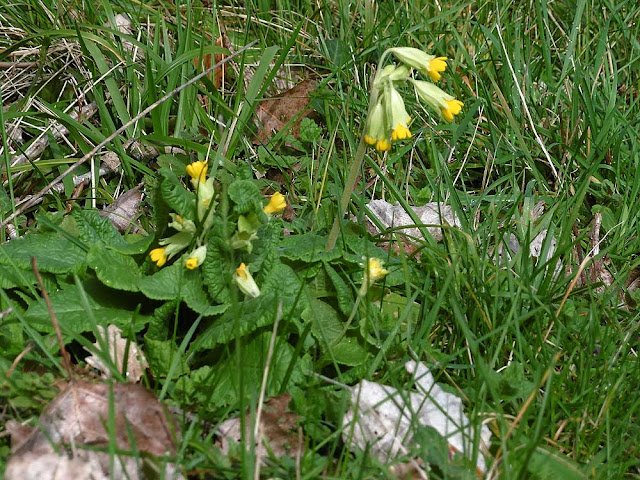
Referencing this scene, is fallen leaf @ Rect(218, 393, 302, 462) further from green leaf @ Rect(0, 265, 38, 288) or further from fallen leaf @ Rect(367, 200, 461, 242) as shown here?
fallen leaf @ Rect(367, 200, 461, 242)

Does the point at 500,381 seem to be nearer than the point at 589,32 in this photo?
Yes

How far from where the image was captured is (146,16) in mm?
3648

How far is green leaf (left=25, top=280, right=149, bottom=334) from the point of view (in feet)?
6.65

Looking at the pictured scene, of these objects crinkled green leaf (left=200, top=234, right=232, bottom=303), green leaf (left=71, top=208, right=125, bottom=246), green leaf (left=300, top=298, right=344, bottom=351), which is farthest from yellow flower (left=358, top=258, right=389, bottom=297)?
green leaf (left=71, top=208, right=125, bottom=246)

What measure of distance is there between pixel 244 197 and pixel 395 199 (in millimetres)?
1009

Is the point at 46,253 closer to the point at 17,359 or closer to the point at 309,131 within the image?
the point at 17,359

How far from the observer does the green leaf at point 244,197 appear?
7.11ft

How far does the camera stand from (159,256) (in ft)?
7.15

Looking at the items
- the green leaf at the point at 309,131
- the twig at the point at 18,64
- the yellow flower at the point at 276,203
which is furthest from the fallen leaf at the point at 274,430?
the twig at the point at 18,64

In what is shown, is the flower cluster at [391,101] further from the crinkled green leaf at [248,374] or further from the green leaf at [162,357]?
the green leaf at [162,357]

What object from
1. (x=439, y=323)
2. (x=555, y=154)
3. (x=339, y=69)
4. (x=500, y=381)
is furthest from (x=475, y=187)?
(x=500, y=381)

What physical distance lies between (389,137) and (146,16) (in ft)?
6.52

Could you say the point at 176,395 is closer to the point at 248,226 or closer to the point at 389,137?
the point at 248,226

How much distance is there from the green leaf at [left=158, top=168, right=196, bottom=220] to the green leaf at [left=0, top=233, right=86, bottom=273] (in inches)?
12.7
